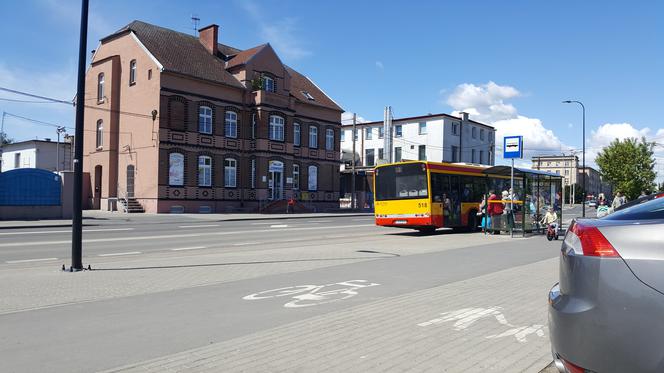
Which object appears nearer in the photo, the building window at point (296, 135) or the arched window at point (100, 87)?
the arched window at point (100, 87)

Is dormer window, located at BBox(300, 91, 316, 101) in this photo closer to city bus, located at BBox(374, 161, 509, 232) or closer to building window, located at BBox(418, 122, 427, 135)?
building window, located at BBox(418, 122, 427, 135)

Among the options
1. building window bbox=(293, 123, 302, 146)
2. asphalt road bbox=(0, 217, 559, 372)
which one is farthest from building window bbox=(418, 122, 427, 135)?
asphalt road bbox=(0, 217, 559, 372)

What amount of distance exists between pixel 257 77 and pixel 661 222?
40773 millimetres

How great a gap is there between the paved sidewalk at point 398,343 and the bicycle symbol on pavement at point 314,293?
739mm

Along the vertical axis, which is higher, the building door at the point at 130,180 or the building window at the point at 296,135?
the building window at the point at 296,135

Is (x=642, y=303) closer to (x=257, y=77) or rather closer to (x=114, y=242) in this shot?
(x=114, y=242)

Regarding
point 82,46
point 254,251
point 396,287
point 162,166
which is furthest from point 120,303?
point 162,166

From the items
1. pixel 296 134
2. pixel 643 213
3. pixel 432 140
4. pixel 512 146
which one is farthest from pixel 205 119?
pixel 643 213

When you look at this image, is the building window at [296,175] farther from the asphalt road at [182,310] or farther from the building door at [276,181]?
the asphalt road at [182,310]

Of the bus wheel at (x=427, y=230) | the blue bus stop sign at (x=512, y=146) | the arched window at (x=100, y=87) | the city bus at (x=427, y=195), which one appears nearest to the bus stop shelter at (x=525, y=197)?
the blue bus stop sign at (x=512, y=146)

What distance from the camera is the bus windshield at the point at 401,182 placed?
2072 centimetres

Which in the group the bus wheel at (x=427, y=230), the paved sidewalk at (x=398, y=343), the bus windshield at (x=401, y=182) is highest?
the bus windshield at (x=401, y=182)

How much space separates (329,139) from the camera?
49.8 m

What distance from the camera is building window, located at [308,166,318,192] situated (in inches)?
1864
